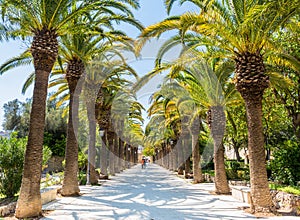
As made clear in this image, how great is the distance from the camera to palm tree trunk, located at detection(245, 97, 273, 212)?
835 cm

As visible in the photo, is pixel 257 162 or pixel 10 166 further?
pixel 10 166

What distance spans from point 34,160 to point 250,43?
24.9 ft

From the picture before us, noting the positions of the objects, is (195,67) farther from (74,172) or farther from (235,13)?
(74,172)

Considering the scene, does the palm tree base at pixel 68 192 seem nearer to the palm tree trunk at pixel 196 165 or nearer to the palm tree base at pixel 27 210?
the palm tree base at pixel 27 210

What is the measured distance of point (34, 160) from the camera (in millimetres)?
8281

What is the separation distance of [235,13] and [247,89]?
95.7 inches

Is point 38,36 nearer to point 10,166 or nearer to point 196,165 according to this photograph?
point 10,166

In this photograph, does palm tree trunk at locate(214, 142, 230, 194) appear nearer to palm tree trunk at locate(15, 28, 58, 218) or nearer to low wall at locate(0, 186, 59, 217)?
low wall at locate(0, 186, 59, 217)

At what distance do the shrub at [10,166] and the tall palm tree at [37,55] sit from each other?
3049mm

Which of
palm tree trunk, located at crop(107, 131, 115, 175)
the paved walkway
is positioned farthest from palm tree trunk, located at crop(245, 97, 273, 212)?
palm tree trunk, located at crop(107, 131, 115, 175)

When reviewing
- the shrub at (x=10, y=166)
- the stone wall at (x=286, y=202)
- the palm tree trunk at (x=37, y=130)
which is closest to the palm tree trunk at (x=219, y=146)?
the stone wall at (x=286, y=202)

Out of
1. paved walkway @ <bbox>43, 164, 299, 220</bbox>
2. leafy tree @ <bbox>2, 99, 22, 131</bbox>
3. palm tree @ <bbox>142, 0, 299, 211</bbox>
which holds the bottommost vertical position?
paved walkway @ <bbox>43, 164, 299, 220</bbox>

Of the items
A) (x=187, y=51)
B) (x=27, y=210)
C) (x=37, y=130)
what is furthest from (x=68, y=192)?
(x=187, y=51)

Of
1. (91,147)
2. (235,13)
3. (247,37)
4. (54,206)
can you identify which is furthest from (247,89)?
(91,147)
